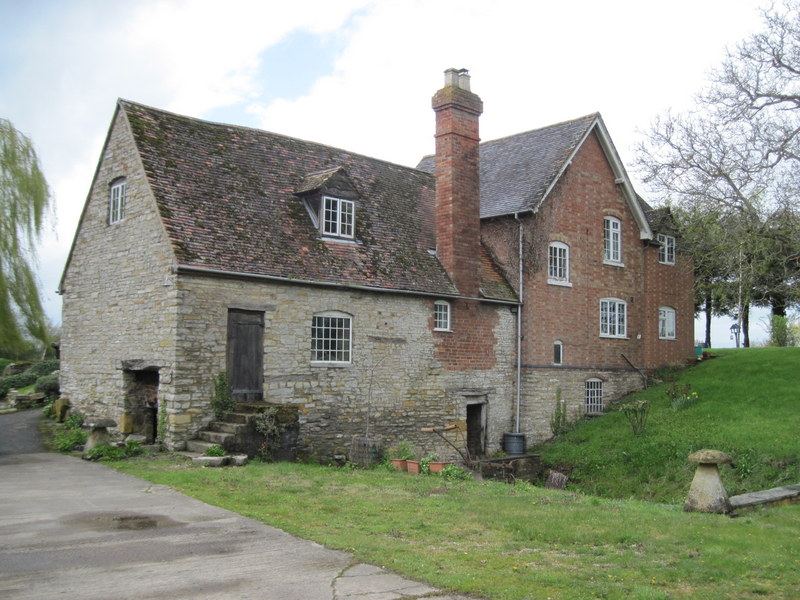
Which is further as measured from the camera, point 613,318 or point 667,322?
point 667,322

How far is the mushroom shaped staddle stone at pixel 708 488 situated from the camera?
11.7 m

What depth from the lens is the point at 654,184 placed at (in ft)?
73.4

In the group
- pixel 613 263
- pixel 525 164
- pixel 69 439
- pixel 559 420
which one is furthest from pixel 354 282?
pixel 613 263


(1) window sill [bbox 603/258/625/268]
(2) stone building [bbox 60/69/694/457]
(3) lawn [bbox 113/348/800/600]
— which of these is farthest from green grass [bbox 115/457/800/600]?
(1) window sill [bbox 603/258/625/268]

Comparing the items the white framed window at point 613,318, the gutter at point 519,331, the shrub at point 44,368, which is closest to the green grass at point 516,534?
the gutter at point 519,331

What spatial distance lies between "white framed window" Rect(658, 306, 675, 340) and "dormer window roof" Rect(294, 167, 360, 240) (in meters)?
14.3

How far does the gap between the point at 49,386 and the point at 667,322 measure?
2261 cm

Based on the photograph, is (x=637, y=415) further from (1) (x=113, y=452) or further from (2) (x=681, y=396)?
(1) (x=113, y=452)

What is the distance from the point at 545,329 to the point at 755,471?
318 inches

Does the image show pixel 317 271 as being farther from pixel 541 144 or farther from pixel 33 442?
pixel 541 144

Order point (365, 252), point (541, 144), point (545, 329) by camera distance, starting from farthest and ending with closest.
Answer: point (541, 144) < point (545, 329) < point (365, 252)

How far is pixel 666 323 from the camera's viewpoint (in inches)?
1125

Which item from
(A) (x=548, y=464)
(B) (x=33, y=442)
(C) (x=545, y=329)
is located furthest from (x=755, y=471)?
(B) (x=33, y=442)

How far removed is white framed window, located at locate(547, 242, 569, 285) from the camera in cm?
2395
